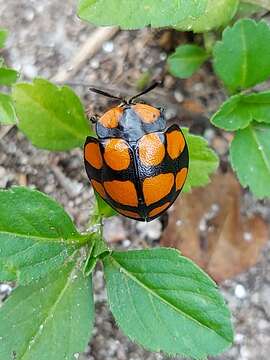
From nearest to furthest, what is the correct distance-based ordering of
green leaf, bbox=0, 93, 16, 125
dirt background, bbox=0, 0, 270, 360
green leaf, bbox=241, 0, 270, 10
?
green leaf, bbox=0, 93, 16, 125
green leaf, bbox=241, 0, 270, 10
dirt background, bbox=0, 0, 270, 360

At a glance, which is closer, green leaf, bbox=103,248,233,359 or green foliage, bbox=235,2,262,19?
green leaf, bbox=103,248,233,359

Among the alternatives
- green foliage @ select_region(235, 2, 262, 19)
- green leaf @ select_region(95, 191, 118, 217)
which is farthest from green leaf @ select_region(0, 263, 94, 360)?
green foliage @ select_region(235, 2, 262, 19)

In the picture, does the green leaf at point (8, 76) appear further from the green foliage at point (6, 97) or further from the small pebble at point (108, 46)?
the small pebble at point (108, 46)

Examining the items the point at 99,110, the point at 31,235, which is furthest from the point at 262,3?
the point at 31,235

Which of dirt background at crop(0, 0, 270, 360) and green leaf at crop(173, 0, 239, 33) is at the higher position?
green leaf at crop(173, 0, 239, 33)

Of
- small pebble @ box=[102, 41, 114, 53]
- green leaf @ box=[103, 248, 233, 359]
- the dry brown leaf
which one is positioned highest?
small pebble @ box=[102, 41, 114, 53]

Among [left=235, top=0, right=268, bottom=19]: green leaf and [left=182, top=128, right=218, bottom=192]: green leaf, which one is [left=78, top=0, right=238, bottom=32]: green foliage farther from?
[left=235, top=0, right=268, bottom=19]: green leaf
